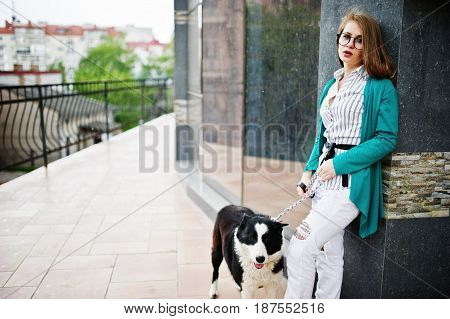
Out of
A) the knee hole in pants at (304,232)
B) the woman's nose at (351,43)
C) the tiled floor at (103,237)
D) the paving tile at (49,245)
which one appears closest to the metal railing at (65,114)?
the tiled floor at (103,237)

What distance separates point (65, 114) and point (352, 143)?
8107 mm

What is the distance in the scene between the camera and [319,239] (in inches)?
72.2

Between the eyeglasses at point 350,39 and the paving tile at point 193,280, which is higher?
the eyeglasses at point 350,39

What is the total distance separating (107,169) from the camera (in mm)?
6207

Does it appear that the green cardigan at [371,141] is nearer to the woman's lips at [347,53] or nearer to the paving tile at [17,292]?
the woman's lips at [347,53]

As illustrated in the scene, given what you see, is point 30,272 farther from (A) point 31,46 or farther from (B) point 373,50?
(A) point 31,46

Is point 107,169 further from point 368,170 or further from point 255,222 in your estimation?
point 368,170

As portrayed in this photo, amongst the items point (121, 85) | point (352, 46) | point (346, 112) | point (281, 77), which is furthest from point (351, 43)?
point (121, 85)

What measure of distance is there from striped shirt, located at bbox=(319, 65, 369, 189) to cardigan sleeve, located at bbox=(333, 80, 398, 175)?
8cm

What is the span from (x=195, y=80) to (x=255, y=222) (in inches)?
160

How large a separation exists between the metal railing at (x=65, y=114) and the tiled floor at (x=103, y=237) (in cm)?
104

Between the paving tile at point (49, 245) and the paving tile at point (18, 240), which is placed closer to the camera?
the paving tile at point (49, 245)

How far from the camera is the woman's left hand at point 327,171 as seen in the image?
5.91 feet

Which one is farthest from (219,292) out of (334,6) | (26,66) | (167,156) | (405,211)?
(26,66)
